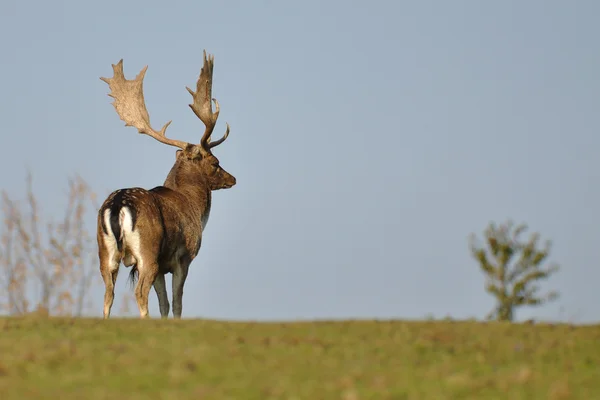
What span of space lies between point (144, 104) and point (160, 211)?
5036mm

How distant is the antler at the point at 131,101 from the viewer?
67.2 feet

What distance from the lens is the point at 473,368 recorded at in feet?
29.7

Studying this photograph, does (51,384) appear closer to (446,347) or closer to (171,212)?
(446,347)

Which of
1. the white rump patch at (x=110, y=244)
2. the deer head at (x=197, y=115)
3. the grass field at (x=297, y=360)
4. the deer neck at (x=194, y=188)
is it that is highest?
Result: the deer head at (x=197, y=115)

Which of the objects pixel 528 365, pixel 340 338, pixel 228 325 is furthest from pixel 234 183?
pixel 528 365

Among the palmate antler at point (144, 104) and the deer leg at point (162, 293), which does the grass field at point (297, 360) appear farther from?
the palmate antler at point (144, 104)

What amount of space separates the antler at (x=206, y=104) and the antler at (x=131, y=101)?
2.28ft

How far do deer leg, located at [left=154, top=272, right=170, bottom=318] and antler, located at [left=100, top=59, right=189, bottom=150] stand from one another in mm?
3795

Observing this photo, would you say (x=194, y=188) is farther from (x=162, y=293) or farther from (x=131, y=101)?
(x=131, y=101)

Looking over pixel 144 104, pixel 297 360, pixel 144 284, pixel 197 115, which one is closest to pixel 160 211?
pixel 144 284

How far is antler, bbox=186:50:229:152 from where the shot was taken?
19.7 meters

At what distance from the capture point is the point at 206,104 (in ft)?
65.6

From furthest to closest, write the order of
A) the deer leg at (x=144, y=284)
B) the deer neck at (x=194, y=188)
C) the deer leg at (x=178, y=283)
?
the deer neck at (x=194, y=188)
the deer leg at (x=178, y=283)
the deer leg at (x=144, y=284)

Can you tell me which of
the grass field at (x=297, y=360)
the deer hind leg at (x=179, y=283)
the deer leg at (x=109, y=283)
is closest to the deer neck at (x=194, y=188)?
the deer hind leg at (x=179, y=283)
